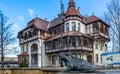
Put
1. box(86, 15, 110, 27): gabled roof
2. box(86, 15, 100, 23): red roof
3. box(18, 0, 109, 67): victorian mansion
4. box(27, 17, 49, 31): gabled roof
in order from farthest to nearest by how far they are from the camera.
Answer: box(27, 17, 49, 31): gabled roof → box(86, 15, 100, 23): red roof → box(86, 15, 110, 27): gabled roof → box(18, 0, 109, 67): victorian mansion

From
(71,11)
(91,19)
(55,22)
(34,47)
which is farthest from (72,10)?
(34,47)

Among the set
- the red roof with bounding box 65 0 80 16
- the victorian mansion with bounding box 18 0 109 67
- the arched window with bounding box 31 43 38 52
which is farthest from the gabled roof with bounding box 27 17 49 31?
the red roof with bounding box 65 0 80 16

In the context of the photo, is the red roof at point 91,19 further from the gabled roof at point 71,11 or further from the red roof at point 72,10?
the gabled roof at point 71,11

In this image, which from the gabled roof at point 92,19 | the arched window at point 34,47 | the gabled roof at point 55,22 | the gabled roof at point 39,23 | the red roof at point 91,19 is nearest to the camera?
the gabled roof at point 92,19

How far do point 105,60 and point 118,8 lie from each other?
11167 mm

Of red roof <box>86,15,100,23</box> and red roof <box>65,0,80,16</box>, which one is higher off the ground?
red roof <box>65,0,80,16</box>

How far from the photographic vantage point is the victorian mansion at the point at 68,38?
44.3 metres

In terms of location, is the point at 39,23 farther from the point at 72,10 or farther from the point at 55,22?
the point at 72,10

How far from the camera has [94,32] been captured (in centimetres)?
4747

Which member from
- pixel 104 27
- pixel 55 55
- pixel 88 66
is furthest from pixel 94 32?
pixel 88 66

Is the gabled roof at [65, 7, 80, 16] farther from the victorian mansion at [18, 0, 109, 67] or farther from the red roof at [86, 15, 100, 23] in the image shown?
the red roof at [86, 15, 100, 23]

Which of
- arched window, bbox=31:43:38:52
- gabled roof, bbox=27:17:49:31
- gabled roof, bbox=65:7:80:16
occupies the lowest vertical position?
arched window, bbox=31:43:38:52

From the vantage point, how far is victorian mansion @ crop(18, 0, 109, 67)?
44344 mm

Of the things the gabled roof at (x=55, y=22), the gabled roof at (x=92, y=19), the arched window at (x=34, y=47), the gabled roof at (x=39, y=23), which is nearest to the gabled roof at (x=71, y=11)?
the gabled roof at (x=92, y=19)
